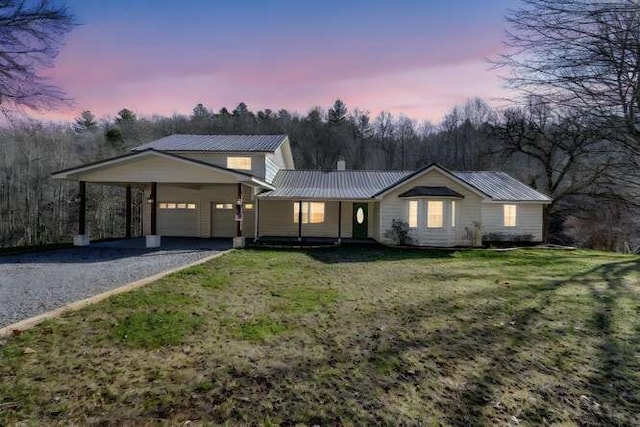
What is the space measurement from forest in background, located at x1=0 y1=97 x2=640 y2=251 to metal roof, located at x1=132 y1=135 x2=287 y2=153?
18.6 ft

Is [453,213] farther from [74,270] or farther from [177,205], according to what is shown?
[74,270]

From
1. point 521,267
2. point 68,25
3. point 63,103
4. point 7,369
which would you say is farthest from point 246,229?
point 7,369

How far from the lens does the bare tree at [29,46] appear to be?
1083 cm

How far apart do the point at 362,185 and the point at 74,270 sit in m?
14.3

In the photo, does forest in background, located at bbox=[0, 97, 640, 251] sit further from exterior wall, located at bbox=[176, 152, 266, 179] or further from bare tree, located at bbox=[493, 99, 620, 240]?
exterior wall, located at bbox=[176, 152, 266, 179]

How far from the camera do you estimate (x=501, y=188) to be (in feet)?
63.3

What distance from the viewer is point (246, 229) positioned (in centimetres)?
1923

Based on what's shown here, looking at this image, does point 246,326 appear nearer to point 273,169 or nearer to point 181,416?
point 181,416

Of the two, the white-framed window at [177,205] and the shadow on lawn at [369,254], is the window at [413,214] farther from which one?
the white-framed window at [177,205]

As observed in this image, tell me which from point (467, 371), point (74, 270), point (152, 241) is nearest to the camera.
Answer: point (467, 371)

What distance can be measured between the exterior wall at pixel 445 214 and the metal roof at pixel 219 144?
6.75 meters

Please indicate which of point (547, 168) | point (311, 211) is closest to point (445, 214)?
point (311, 211)

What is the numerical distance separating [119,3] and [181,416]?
11677 mm

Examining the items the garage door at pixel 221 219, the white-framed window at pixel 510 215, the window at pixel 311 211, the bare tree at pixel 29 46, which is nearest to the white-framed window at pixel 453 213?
the white-framed window at pixel 510 215
